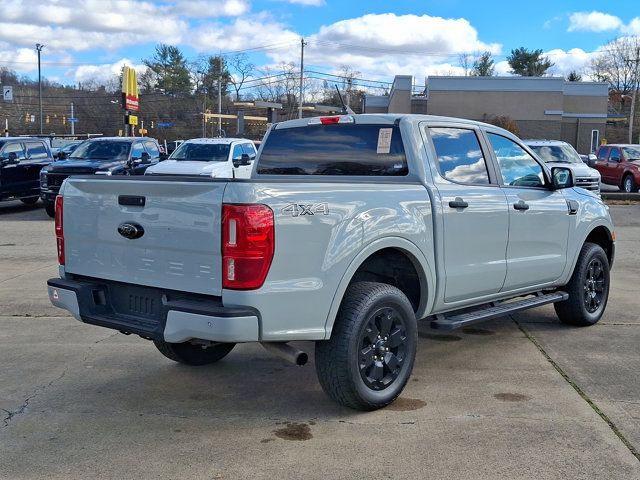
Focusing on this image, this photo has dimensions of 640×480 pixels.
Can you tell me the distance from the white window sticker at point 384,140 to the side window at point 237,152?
1249 centimetres

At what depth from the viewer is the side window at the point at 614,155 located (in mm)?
24312

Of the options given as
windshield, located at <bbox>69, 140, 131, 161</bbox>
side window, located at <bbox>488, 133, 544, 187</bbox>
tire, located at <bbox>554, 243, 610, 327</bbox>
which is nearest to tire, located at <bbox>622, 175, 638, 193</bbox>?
windshield, located at <bbox>69, 140, 131, 161</bbox>

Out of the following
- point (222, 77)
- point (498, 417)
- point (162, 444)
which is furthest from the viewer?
point (222, 77)

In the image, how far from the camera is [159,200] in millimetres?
4012

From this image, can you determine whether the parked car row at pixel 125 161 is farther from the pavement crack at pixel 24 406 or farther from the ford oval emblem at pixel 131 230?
the ford oval emblem at pixel 131 230

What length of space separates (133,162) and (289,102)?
60.1 metres

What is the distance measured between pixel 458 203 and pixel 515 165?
122cm

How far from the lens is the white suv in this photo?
16.6 metres

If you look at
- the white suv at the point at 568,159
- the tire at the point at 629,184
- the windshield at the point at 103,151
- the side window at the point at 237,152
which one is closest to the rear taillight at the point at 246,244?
the side window at the point at 237,152

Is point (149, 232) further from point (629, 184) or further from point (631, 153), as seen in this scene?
point (631, 153)

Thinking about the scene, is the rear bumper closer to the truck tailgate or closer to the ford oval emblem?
the truck tailgate

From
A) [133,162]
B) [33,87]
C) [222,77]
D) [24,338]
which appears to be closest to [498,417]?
[24,338]

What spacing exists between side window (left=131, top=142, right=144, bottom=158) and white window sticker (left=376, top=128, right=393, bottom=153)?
13.0 m

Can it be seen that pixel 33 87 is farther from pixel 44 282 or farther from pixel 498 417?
pixel 498 417
